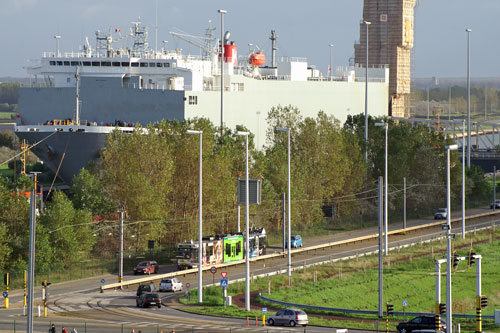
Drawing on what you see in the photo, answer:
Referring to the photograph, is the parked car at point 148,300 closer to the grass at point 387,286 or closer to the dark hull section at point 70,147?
the grass at point 387,286

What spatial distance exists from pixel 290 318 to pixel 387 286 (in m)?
21.6

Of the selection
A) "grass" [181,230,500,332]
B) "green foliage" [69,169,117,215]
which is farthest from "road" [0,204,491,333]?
"green foliage" [69,169,117,215]

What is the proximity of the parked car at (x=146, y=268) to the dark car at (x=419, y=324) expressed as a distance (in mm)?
25580

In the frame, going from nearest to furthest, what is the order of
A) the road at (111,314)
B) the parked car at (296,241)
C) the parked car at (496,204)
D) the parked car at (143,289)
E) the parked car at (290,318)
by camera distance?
the road at (111,314), the parked car at (290,318), the parked car at (143,289), the parked car at (296,241), the parked car at (496,204)

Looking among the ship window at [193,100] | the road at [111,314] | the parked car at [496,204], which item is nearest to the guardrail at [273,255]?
the road at [111,314]

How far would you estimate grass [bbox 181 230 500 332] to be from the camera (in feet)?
197

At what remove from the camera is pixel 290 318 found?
48.9 meters

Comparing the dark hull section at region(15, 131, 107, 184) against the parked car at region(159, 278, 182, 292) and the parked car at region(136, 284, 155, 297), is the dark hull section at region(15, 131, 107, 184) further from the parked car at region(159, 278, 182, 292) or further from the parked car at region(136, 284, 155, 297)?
the parked car at region(136, 284, 155, 297)

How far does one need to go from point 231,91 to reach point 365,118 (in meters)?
15.0

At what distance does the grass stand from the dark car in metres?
4.06

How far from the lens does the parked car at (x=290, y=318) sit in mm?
48812

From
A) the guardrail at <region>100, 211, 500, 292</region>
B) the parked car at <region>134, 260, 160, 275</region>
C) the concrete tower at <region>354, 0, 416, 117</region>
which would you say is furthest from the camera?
the concrete tower at <region>354, 0, 416, 117</region>

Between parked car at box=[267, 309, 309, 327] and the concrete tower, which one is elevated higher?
the concrete tower

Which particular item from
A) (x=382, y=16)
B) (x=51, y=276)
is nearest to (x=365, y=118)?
(x=51, y=276)
